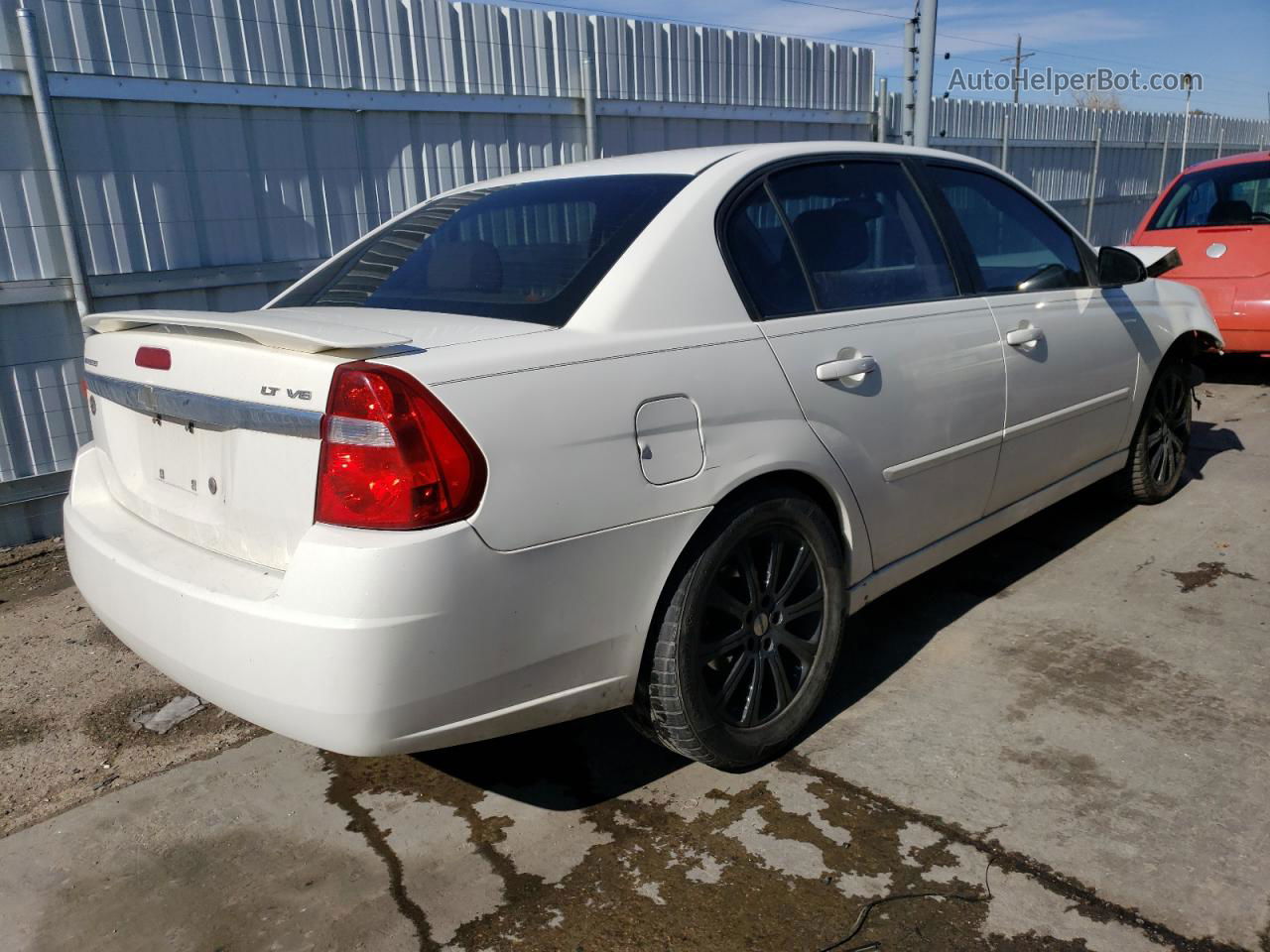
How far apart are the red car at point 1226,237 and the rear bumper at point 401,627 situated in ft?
21.2

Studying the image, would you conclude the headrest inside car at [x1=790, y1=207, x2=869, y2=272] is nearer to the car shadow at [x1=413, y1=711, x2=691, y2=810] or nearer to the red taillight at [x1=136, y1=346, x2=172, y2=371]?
the car shadow at [x1=413, y1=711, x2=691, y2=810]

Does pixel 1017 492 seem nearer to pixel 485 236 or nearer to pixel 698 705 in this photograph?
pixel 698 705

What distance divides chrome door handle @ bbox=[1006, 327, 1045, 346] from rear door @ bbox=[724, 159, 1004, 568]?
4.3 inches

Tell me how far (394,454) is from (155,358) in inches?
A: 34.2

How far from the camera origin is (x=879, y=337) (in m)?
3.05

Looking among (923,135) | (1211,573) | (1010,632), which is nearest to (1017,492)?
(1010,632)

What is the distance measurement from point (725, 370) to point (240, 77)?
13.9 ft

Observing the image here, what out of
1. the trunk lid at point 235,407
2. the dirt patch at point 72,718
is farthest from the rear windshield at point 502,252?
the dirt patch at point 72,718

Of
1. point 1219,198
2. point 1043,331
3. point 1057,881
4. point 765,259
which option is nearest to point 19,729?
point 765,259

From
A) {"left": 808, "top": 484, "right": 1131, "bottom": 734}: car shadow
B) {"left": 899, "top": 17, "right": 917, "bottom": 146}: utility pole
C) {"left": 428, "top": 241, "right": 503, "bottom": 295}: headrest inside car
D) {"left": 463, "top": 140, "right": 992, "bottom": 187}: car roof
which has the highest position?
{"left": 899, "top": 17, "right": 917, "bottom": 146}: utility pole

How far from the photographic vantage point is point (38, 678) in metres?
3.70

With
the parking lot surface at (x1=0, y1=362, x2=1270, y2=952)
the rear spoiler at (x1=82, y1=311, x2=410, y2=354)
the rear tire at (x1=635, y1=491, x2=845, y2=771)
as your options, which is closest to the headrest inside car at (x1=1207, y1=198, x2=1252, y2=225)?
the parking lot surface at (x1=0, y1=362, x2=1270, y2=952)

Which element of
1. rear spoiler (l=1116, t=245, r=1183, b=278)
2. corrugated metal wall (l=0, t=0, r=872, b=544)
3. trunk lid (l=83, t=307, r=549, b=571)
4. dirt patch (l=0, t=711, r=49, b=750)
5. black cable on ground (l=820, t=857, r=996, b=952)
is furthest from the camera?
corrugated metal wall (l=0, t=0, r=872, b=544)

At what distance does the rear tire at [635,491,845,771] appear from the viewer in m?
2.55
